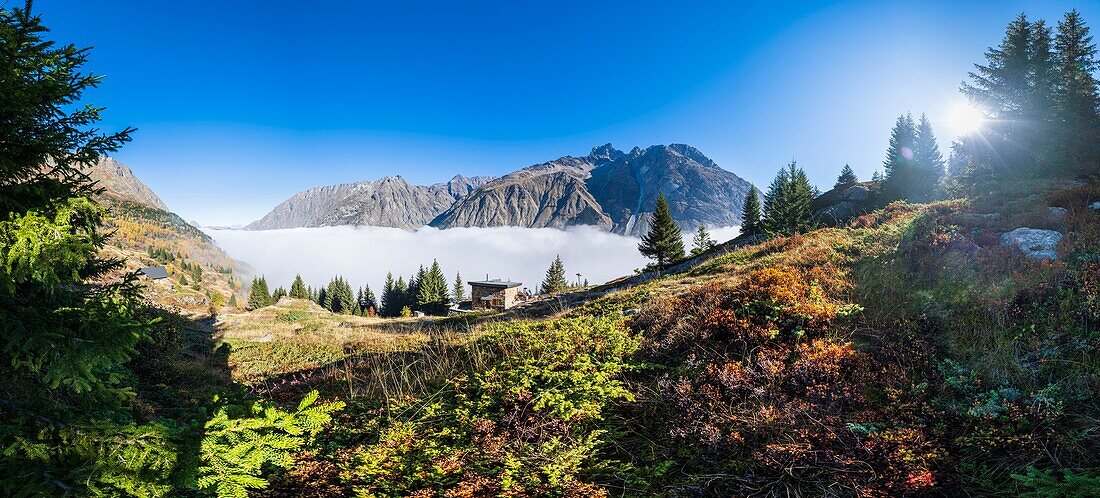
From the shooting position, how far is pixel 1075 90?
2827 centimetres

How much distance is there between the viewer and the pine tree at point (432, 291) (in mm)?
87631

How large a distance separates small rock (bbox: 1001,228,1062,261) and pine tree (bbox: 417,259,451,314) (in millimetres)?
84944

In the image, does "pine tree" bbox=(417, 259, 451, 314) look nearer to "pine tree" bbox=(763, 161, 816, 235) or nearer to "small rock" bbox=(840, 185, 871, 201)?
"pine tree" bbox=(763, 161, 816, 235)

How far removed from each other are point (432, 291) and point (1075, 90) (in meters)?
95.4

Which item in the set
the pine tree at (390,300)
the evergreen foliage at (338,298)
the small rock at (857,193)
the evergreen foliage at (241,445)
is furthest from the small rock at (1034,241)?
the evergreen foliage at (338,298)

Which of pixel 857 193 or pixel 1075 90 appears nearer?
pixel 1075 90

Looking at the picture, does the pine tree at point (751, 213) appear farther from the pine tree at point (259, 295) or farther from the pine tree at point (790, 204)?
the pine tree at point (259, 295)

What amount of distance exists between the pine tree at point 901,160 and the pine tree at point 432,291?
82173 mm

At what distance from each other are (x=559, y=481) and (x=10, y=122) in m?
7.24

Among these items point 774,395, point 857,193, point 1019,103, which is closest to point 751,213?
point 857,193

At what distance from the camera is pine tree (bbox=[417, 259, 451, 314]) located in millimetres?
87631

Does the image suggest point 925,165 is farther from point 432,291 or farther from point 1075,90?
point 432,291

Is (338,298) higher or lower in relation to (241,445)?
lower

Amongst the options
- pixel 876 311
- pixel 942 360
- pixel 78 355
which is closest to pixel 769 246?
pixel 876 311
